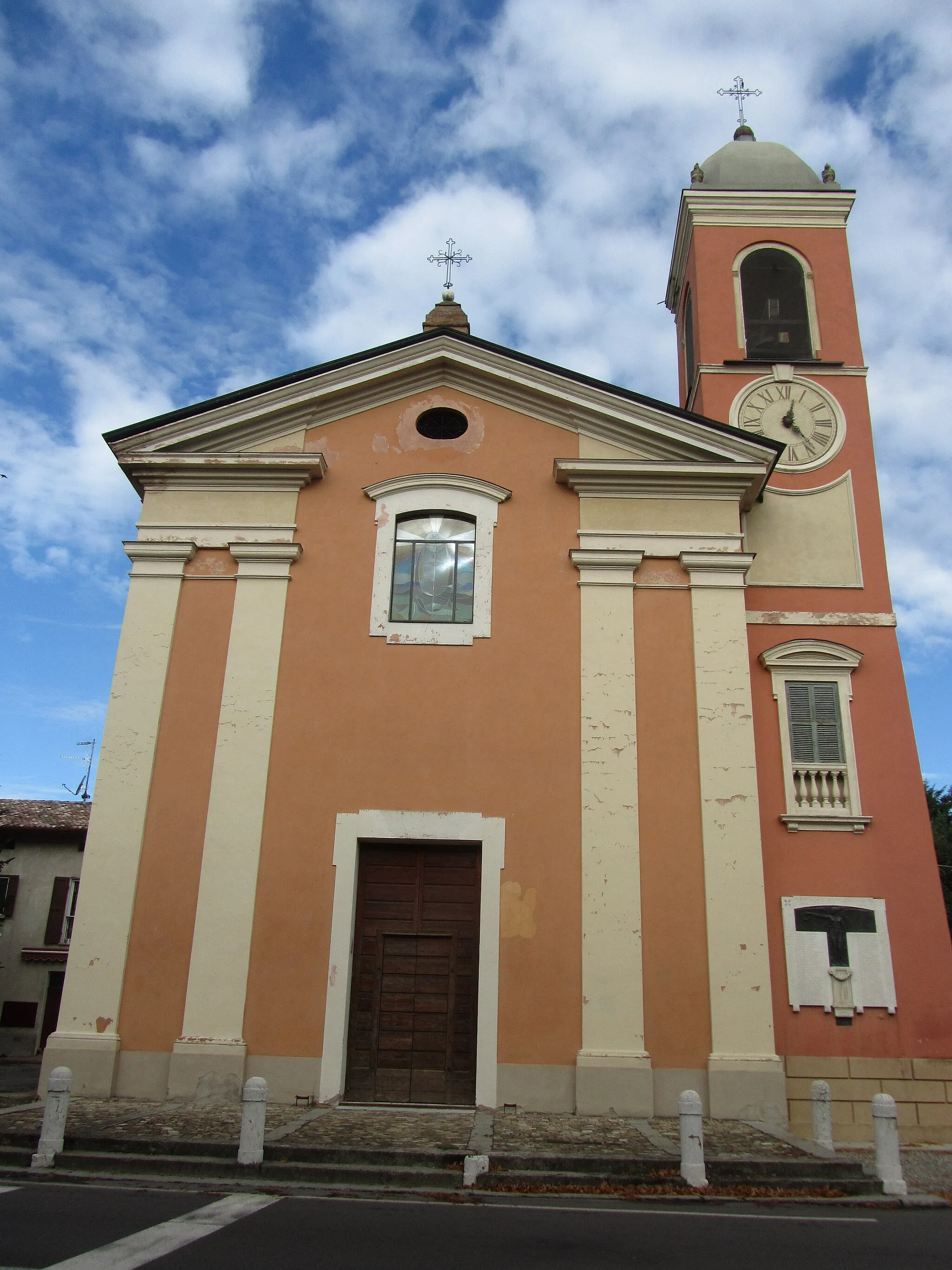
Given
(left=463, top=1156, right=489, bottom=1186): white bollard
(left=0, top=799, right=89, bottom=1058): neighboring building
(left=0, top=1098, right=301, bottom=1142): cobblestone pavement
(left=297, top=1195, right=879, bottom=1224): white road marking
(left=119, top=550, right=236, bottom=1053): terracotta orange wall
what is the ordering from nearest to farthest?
1. (left=297, top=1195, right=879, bottom=1224): white road marking
2. (left=463, top=1156, right=489, bottom=1186): white bollard
3. (left=0, top=1098, right=301, bottom=1142): cobblestone pavement
4. (left=119, top=550, right=236, bottom=1053): terracotta orange wall
5. (left=0, top=799, right=89, bottom=1058): neighboring building

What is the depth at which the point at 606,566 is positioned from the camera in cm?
1246

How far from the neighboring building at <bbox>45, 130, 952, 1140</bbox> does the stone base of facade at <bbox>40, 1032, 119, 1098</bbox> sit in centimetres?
3

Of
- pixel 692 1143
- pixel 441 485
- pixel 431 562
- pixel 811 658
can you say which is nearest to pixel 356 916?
pixel 431 562

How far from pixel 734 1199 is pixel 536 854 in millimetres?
4293

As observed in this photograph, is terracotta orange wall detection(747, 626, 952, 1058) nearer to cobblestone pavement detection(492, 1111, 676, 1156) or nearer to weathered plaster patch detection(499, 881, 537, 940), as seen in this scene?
cobblestone pavement detection(492, 1111, 676, 1156)

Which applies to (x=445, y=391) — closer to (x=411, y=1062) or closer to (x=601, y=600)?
(x=601, y=600)

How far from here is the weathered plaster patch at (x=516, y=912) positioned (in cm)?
1105

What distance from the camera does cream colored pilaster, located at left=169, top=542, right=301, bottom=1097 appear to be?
1063 centimetres

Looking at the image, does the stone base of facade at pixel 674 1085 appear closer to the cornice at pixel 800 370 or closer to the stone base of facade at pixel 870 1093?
the stone base of facade at pixel 870 1093

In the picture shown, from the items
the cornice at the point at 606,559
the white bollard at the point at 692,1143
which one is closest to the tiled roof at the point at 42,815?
the cornice at the point at 606,559

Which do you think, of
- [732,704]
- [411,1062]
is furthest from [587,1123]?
[732,704]

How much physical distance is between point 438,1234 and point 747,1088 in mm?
5116

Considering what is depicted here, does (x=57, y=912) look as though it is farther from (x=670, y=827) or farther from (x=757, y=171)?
(x=757, y=171)

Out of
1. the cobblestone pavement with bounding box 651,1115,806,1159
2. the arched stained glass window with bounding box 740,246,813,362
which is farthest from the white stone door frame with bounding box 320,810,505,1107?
the arched stained glass window with bounding box 740,246,813,362
